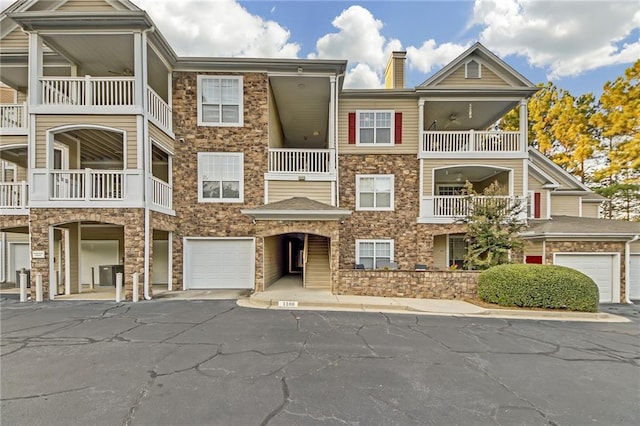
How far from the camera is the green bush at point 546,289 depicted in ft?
29.2

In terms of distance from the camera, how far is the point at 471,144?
1367 centimetres

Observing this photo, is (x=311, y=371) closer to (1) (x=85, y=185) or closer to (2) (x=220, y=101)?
(1) (x=85, y=185)

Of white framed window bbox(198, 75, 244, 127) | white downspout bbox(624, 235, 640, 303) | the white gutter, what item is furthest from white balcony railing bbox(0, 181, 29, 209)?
white downspout bbox(624, 235, 640, 303)

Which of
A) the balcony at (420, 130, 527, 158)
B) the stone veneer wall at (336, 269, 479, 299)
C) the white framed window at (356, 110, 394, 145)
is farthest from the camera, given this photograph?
the white framed window at (356, 110, 394, 145)

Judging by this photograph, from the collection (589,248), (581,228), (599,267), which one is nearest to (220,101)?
(581,228)

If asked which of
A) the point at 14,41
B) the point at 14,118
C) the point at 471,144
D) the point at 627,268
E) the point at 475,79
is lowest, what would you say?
the point at 627,268

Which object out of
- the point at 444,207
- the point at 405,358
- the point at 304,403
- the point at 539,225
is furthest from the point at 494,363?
the point at 539,225

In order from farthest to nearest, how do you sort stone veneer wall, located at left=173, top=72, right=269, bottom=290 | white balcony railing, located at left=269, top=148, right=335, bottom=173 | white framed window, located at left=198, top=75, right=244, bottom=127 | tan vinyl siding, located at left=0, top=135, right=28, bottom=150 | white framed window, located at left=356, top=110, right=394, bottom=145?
1. white framed window, located at left=356, top=110, right=394, bottom=145
2. white balcony railing, located at left=269, top=148, right=335, bottom=173
3. white framed window, located at left=198, top=75, right=244, bottom=127
4. stone veneer wall, located at left=173, top=72, right=269, bottom=290
5. tan vinyl siding, located at left=0, top=135, right=28, bottom=150

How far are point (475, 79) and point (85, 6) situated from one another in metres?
15.8

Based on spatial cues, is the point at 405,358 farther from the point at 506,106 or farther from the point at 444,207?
the point at 506,106

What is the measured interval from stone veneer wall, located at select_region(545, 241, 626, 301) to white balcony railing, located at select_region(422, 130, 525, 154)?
4391mm

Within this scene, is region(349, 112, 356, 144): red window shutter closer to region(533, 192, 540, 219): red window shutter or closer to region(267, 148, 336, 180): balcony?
region(267, 148, 336, 180): balcony

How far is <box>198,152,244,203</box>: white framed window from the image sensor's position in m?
12.4

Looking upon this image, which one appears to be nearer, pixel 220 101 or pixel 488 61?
pixel 220 101
